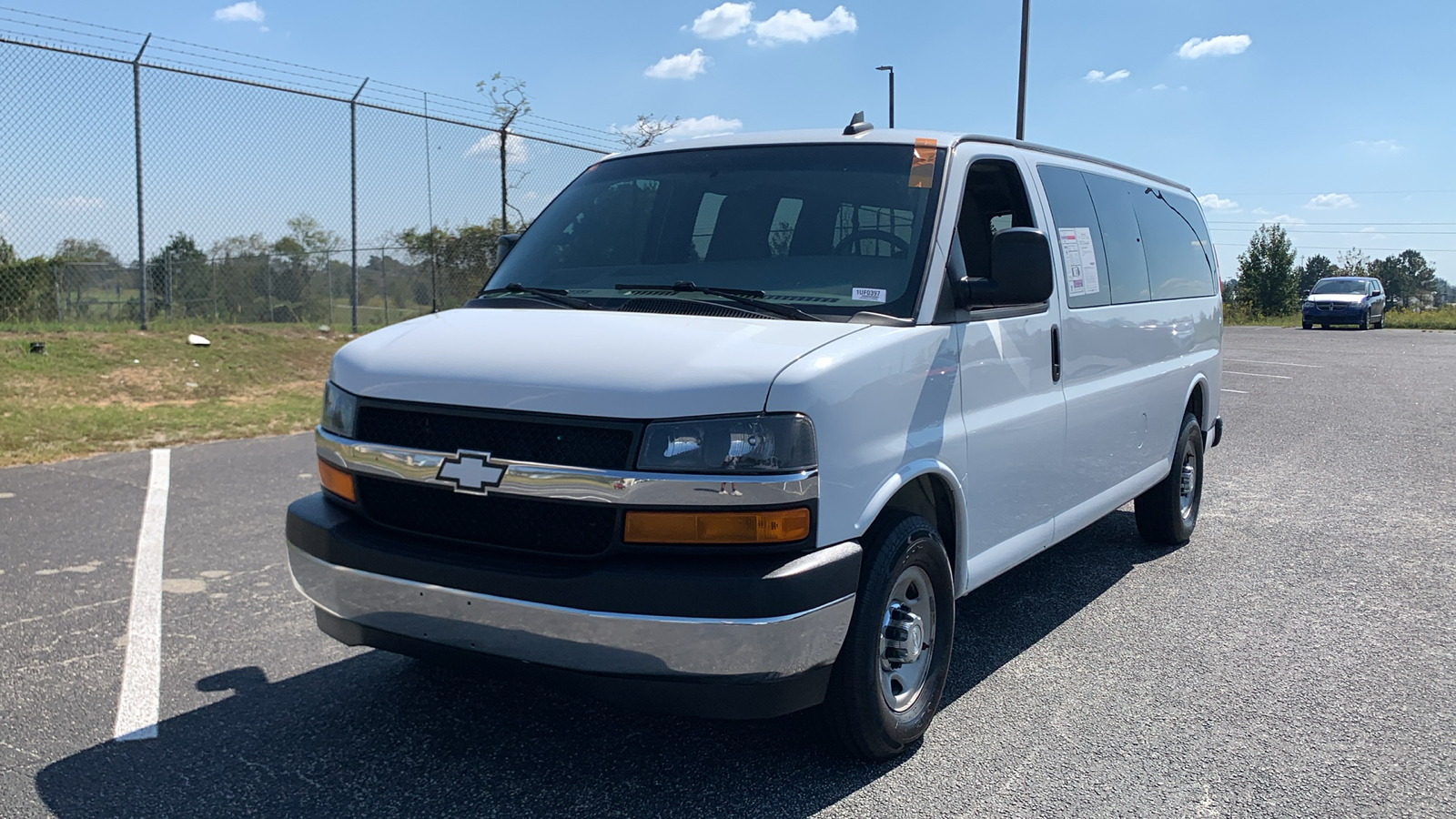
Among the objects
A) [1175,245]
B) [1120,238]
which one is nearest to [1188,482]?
[1175,245]

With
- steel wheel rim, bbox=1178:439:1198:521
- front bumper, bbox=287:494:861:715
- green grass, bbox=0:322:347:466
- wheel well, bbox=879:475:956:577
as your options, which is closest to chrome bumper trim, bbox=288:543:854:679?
front bumper, bbox=287:494:861:715

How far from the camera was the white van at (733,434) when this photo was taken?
115 inches

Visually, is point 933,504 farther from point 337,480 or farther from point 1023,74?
point 1023,74

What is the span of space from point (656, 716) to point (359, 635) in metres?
1.04

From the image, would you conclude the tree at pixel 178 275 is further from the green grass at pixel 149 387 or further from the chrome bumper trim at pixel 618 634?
the chrome bumper trim at pixel 618 634

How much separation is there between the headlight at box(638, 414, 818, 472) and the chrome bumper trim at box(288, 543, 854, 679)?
39 centimetres

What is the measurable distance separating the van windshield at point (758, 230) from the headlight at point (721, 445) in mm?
732

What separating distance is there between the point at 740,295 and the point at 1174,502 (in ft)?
12.0

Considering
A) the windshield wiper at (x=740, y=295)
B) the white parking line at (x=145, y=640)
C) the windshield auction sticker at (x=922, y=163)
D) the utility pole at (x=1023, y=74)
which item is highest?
the utility pole at (x=1023, y=74)

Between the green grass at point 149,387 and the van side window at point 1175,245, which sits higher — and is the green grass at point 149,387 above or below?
below

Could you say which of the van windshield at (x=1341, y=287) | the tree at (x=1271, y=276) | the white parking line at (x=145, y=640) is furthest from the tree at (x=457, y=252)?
the tree at (x=1271, y=276)

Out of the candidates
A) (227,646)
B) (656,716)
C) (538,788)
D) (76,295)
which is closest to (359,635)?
(538,788)

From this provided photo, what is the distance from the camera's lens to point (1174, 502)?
6238 millimetres

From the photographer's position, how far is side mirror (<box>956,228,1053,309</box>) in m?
3.75
